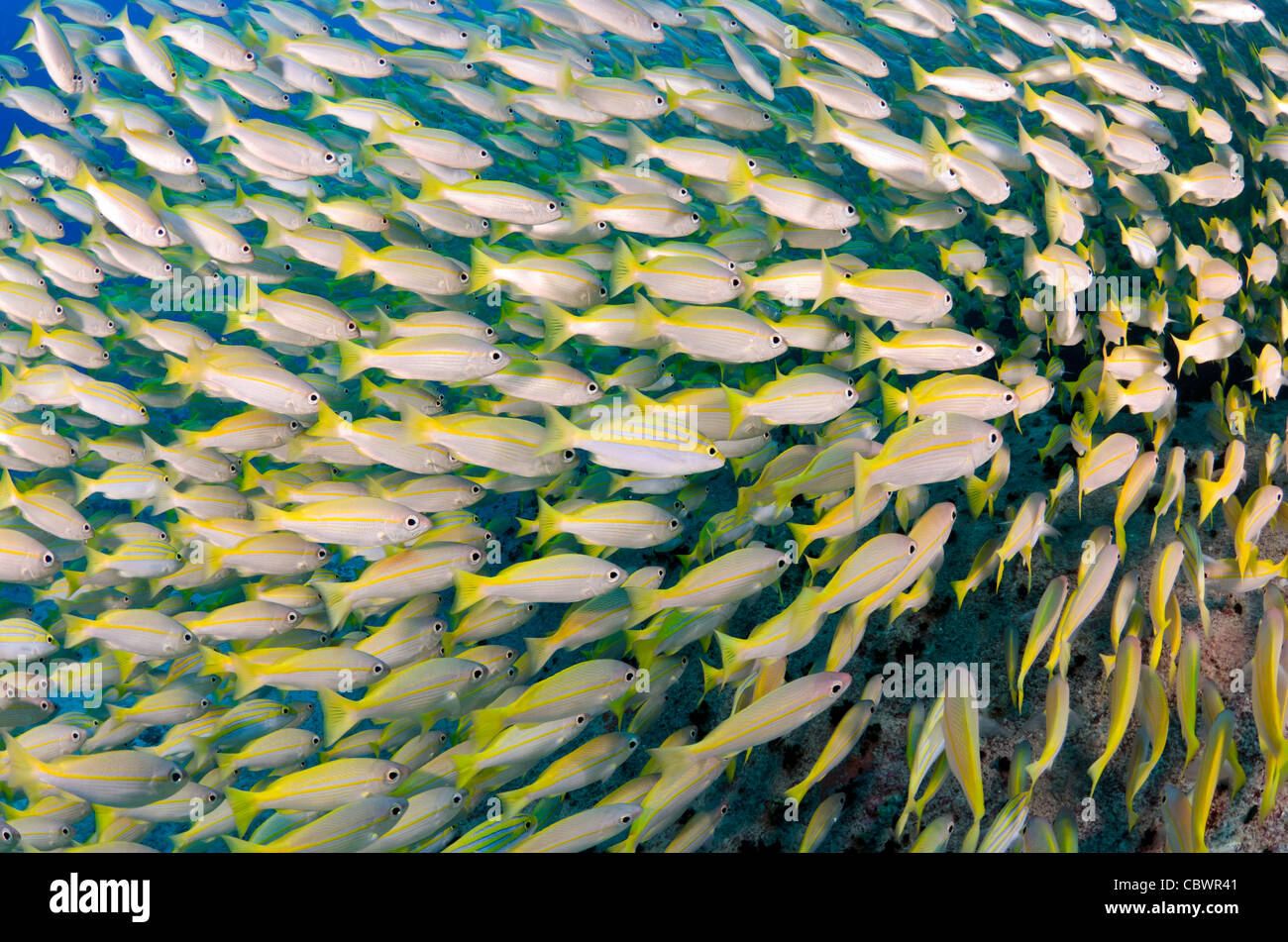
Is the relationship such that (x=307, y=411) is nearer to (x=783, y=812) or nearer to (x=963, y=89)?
(x=783, y=812)

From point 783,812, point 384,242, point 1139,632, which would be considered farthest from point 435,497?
point 1139,632

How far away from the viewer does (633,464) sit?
3.12 m

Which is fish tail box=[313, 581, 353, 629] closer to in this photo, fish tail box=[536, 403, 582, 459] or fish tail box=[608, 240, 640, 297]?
fish tail box=[536, 403, 582, 459]

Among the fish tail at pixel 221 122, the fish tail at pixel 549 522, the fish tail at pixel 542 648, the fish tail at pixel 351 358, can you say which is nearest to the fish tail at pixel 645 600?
the fish tail at pixel 549 522

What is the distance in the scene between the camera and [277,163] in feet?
15.0

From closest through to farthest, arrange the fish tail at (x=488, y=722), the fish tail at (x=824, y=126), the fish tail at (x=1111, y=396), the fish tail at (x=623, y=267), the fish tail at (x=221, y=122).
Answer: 1. the fish tail at (x=488, y=722)
2. the fish tail at (x=1111, y=396)
3. the fish tail at (x=623, y=267)
4. the fish tail at (x=824, y=126)
5. the fish tail at (x=221, y=122)

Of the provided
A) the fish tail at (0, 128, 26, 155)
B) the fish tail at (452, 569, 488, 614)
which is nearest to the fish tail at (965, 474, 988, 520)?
the fish tail at (452, 569, 488, 614)

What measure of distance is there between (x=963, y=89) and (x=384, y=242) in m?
4.20

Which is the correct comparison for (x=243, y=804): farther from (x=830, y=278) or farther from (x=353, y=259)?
(x=830, y=278)

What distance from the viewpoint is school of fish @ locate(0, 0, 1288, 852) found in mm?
2902

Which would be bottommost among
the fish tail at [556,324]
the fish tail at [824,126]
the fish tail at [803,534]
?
the fish tail at [803,534]

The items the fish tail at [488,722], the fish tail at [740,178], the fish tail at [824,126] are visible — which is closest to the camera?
the fish tail at [488,722]

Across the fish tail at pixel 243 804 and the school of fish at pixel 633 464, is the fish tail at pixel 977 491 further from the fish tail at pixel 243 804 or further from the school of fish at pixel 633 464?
the fish tail at pixel 243 804

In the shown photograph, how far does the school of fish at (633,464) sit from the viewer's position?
290cm
